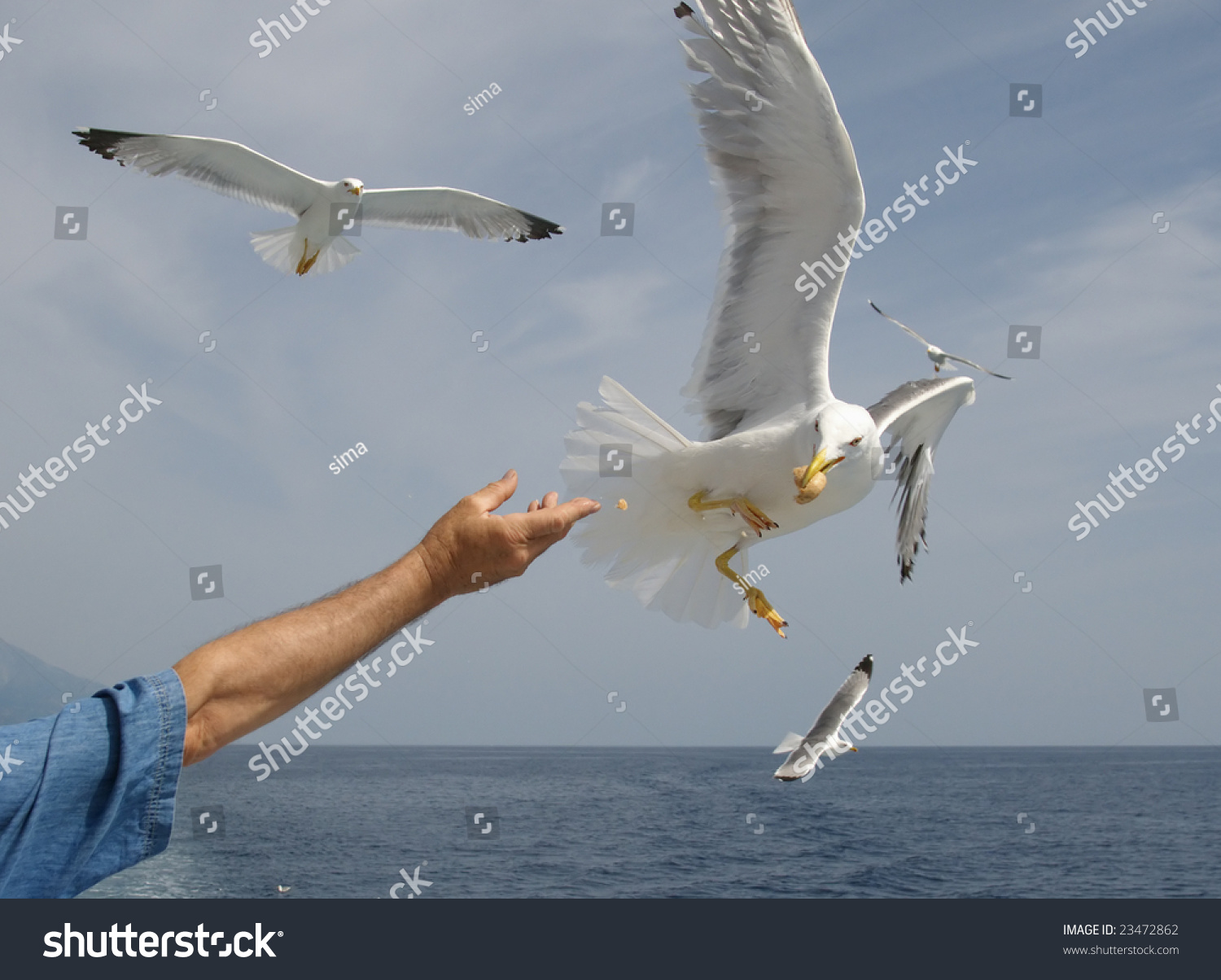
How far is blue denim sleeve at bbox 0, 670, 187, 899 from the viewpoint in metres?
1.20

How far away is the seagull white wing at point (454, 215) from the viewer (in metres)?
9.12

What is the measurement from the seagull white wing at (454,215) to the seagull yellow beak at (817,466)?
21.2ft

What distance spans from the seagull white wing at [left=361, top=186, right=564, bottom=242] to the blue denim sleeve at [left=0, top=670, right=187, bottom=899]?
8.36 meters

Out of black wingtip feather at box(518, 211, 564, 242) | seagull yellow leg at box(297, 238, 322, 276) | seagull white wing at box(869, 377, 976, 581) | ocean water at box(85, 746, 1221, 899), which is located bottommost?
ocean water at box(85, 746, 1221, 899)

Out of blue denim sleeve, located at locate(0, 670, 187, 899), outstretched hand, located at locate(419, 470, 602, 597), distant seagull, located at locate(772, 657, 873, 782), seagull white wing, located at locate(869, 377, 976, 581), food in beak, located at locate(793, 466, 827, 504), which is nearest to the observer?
blue denim sleeve, located at locate(0, 670, 187, 899)

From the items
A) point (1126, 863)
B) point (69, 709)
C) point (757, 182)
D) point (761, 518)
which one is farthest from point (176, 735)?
point (1126, 863)

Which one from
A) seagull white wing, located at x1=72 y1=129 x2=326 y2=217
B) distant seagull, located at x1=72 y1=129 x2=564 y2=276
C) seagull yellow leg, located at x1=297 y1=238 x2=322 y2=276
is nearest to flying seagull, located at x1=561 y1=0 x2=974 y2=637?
seagull yellow leg, located at x1=297 y1=238 x2=322 y2=276

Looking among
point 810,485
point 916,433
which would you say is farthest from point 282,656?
point 916,433

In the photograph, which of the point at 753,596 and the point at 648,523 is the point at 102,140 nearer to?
the point at 648,523

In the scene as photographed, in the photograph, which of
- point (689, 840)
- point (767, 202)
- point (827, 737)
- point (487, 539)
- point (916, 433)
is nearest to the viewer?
point (487, 539)

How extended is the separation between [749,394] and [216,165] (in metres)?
6.38

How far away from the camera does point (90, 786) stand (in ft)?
4.09

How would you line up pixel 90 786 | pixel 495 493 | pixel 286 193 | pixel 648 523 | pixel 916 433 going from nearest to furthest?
pixel 90 786, pixel 495 493, pixel 648 523, pixel 916 433, pixel 286 193

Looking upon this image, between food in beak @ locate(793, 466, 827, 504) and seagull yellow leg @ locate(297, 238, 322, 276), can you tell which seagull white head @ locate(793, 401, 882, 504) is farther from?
seagull yellow leg @ locate(297, 238, 322, 276)
